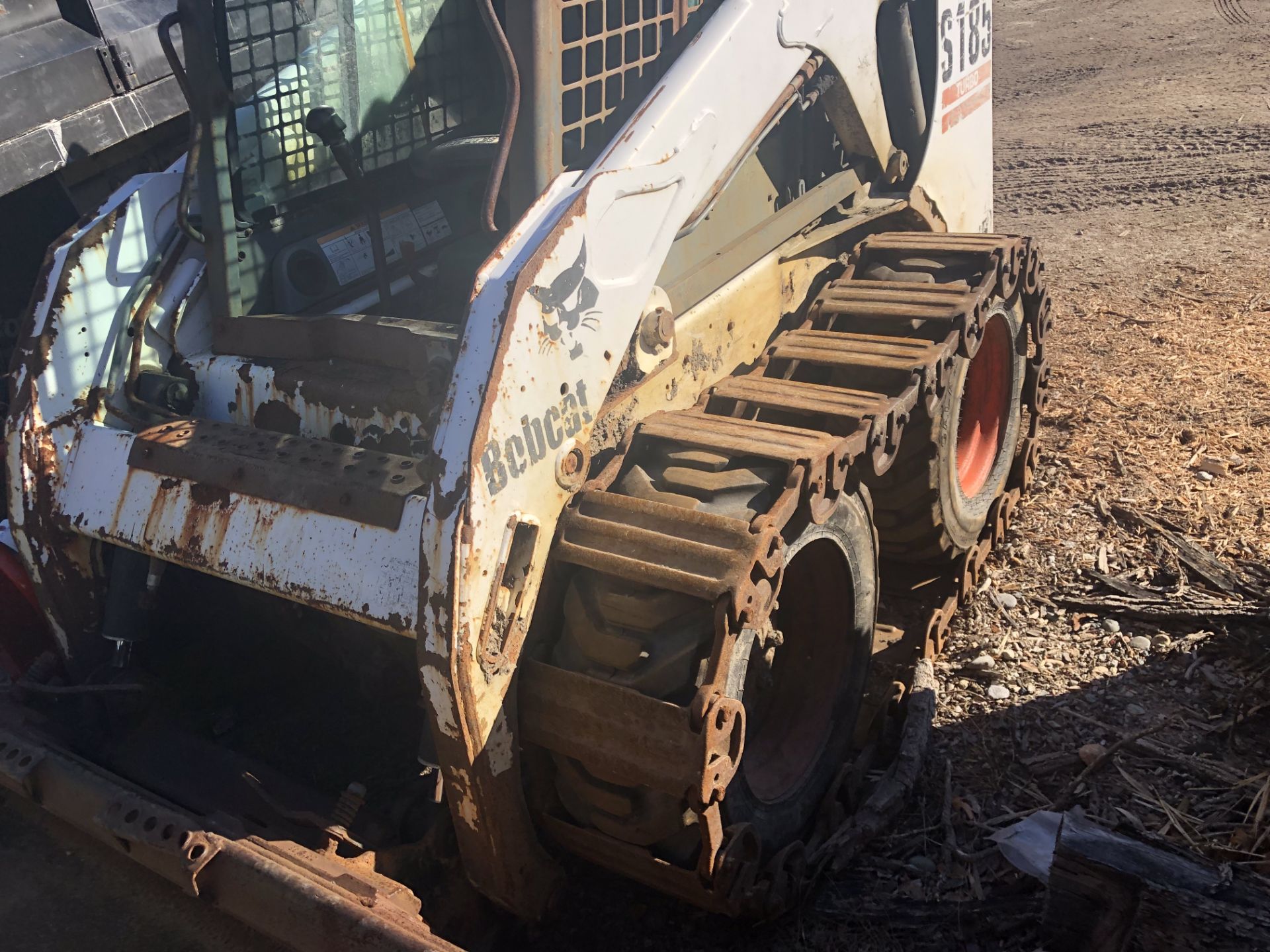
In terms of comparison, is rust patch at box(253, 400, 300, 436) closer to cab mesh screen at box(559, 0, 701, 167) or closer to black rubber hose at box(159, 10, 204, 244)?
black rubber hose at box(159, 10, 204, 244)

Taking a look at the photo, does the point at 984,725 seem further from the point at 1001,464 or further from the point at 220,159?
the point at 220,159

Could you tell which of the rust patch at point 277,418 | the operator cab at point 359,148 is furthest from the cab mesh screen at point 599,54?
the rust patch at point 277,418

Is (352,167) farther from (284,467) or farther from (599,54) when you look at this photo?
(284,467)

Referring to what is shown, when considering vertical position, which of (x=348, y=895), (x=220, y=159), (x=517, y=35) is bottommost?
(x=348, y=895)

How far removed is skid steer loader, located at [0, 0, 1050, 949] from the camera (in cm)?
237

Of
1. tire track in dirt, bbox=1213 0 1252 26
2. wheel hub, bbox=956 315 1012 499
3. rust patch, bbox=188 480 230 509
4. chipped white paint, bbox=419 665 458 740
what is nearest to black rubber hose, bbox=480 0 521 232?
rust patch, bbox=188 480 230 509

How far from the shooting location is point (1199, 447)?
4949 millimetres

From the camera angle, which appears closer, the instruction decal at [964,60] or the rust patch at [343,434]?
the rust patch at [343,434]

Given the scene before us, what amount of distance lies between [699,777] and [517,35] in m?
1.74

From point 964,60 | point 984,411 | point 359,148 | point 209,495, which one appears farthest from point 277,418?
point 964,60

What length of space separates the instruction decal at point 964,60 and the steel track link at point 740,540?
1016 millimetres

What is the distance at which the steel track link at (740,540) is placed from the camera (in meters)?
2.29

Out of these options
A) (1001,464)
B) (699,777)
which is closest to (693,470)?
(699,777)

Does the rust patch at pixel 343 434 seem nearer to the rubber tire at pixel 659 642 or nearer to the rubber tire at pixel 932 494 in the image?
the rubber tire at pixel 659 642
